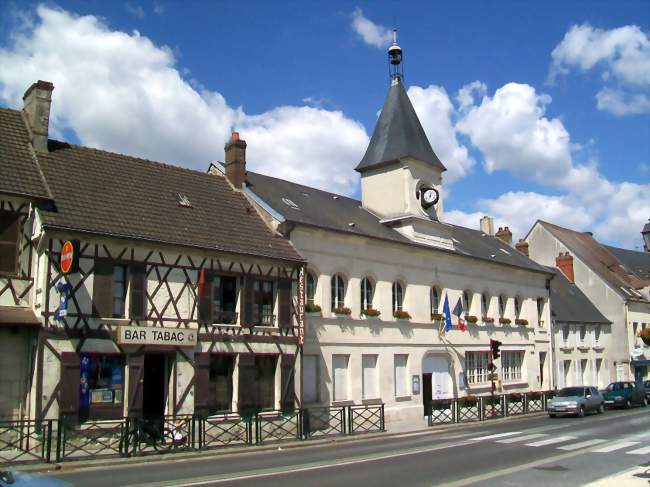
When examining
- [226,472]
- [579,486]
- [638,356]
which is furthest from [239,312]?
[638,356]

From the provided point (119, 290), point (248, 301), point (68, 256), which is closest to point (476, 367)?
point (248, 301)

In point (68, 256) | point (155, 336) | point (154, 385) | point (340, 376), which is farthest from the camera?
point (340, 376)

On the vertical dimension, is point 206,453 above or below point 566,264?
below

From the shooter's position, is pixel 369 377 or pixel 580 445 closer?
pixel 580 445

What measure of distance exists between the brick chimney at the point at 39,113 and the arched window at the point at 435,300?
17.0 m

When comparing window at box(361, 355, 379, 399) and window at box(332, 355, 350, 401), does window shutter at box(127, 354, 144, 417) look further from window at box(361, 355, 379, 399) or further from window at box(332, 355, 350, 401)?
window at box(361, 355, 379, 399)

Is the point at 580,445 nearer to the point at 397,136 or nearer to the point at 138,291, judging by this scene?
the point at 138,291

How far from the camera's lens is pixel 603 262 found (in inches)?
1885

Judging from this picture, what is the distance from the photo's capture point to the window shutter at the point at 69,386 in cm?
1611

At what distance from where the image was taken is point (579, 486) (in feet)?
34.2

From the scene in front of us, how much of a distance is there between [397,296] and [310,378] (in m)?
6.14

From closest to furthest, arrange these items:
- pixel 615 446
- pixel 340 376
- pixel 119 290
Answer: pixel 615 446
pixel 119 290
pixel 340 376

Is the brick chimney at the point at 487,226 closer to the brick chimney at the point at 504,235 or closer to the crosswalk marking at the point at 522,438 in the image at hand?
the brick chimney at the point at 504,235

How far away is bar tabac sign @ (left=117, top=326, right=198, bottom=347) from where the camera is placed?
56.2ft
